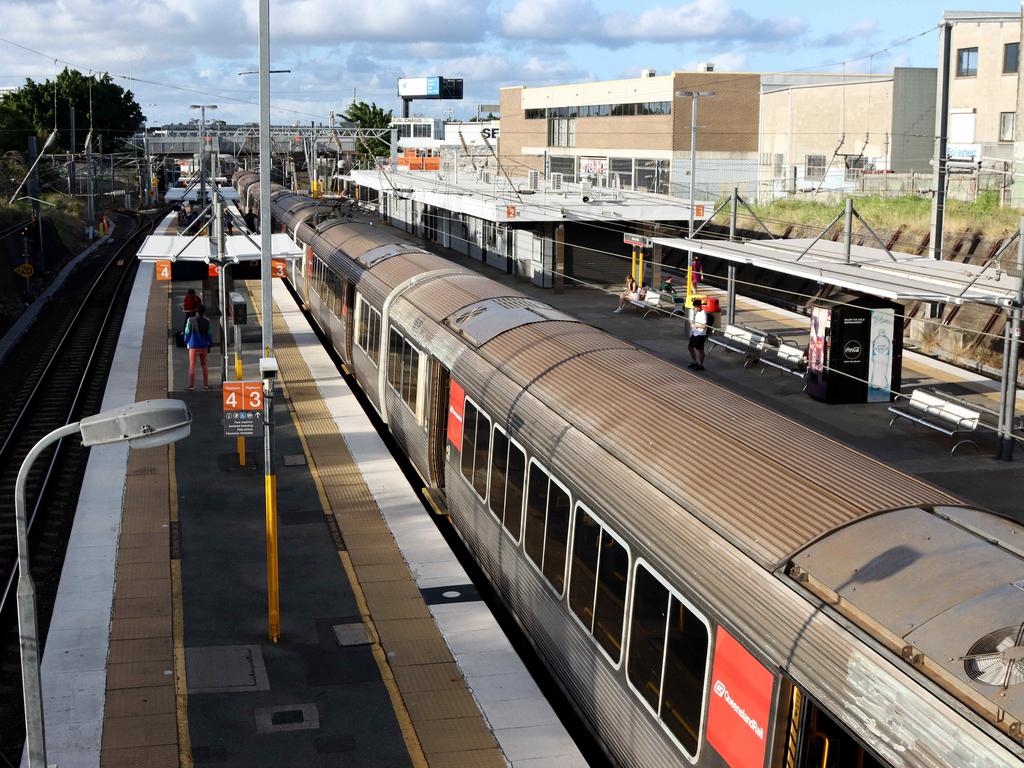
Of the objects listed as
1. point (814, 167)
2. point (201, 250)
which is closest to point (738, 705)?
point (201, 250)

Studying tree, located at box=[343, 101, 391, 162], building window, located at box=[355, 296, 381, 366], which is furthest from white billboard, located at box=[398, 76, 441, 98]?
building window, located at box=[355, 296, 381, 366]

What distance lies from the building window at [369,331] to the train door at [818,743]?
13589mm

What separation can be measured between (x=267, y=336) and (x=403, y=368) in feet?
11.3

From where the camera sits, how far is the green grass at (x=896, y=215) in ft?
112

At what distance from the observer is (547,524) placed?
33.3 ft

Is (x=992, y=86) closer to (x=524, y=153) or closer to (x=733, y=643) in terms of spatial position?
(x=524, y=153)

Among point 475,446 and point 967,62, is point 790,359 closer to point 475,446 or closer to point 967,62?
point 475,446

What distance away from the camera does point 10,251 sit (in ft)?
154

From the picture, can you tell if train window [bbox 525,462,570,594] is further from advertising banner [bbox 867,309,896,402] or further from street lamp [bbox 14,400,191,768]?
advertising banner [bbox 867,309,896,402]

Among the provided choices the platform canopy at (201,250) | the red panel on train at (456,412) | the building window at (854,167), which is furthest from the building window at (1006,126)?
the red panel on train at (456,412)

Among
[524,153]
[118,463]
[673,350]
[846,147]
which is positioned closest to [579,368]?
[118,463]

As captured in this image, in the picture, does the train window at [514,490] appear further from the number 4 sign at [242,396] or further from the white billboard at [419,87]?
the white billboard at [419,87]

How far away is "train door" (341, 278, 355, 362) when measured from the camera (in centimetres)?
2248

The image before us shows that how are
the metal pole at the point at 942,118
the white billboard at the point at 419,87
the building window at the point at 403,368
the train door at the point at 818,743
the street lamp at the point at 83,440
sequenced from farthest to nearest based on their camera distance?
the white billboard at the point at 419,87, the metal pole at the point at 942,118, the building window at the point at 403,368, the street lamp at the point at 83,440, the train door at the point at 818,743
